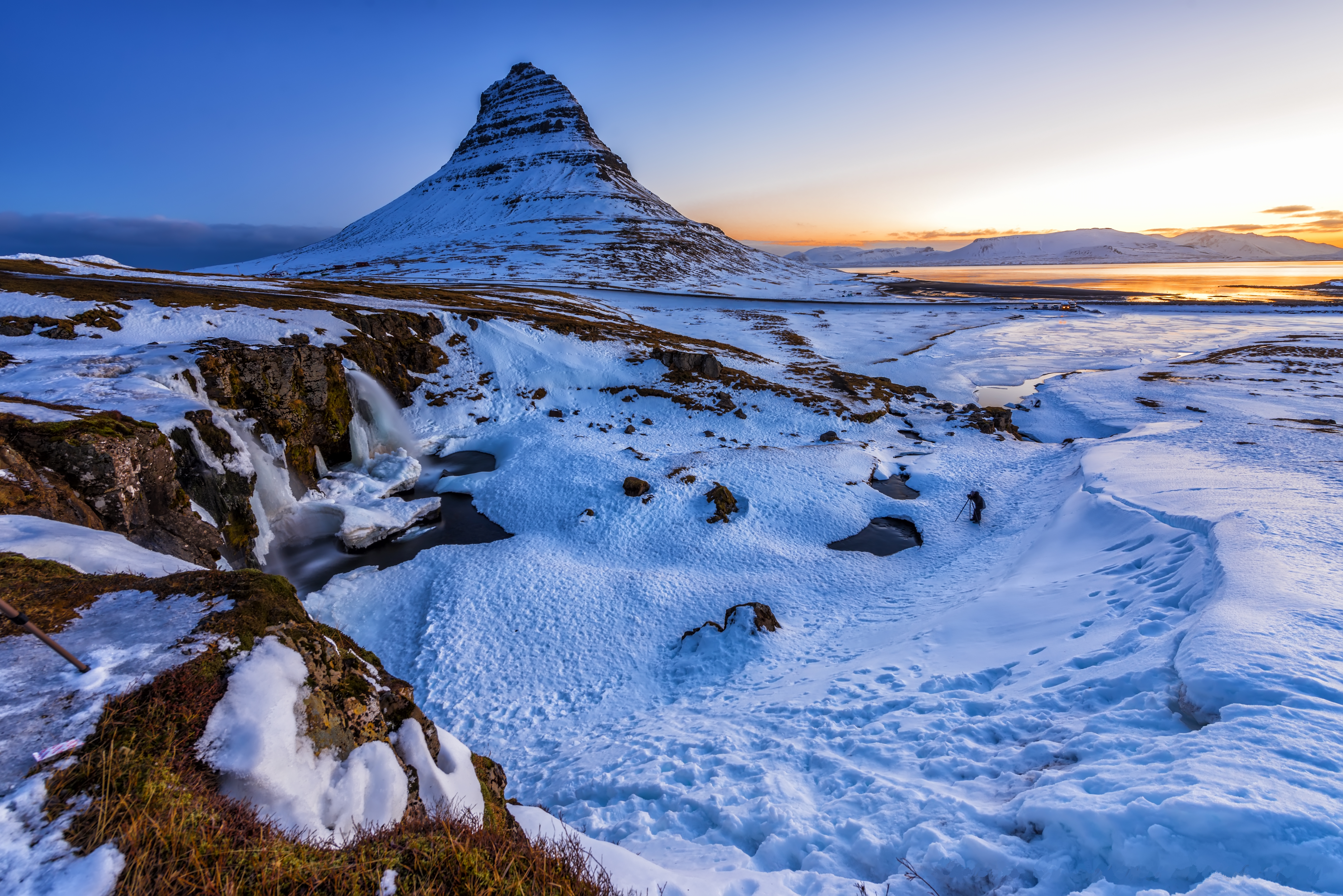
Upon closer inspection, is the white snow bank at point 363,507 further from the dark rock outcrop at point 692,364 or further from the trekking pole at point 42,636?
the dark rock outcrop at point 692,364

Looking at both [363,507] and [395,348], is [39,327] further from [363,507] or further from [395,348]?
[363,507]

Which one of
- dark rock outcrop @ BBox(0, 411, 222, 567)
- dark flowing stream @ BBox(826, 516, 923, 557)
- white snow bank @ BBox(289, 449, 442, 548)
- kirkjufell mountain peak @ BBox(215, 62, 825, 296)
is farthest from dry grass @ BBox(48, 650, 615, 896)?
kirkjufell mountain peak @ BBox(215, 62, 825, 296)

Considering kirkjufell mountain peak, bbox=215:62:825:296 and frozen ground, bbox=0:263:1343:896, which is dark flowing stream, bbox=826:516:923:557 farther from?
kirkjufell mountain peak, bbox=215:62:825:296

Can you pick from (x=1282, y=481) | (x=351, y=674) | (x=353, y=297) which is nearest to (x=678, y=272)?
(x=353, y=297)

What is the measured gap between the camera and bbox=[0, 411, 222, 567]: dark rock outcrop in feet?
37.3

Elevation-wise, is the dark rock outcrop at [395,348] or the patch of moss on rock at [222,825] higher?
the dark rock outcrop at [395,348]

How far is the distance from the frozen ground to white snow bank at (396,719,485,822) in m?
1.83

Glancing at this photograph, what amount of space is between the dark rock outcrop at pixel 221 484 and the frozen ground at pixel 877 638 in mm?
864

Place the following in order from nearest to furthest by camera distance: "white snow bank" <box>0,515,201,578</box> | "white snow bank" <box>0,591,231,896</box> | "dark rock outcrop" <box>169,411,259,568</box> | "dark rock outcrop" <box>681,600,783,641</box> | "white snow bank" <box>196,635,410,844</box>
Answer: "white snow bank" <box>0,591,231,896</box> < "white snow bank" <box>196,635,410,844</box> < "white snow bank" <box>0,515,201,578</box> < "dark rock outcrop" <box>681,600,783,641</box> < "dark rock outcrop" <box>169,411,259,568</box>

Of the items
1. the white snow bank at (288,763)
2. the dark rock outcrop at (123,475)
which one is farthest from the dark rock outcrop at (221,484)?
the white snow bank at (288,763)

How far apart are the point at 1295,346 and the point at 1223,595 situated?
79334mm

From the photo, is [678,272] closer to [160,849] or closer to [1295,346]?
[1295,346]

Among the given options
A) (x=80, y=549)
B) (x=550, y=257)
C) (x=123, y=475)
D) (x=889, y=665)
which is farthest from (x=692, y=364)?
(x=550, y=257)

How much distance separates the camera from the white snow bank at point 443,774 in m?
6.00
